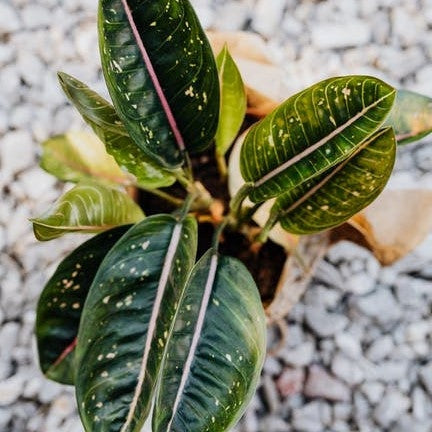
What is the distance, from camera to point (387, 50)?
4.11ft

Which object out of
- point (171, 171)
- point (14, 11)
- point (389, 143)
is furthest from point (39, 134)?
point (389, 143)

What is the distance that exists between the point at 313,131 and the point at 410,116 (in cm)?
22

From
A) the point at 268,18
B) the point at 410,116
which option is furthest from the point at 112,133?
the point at 268,18

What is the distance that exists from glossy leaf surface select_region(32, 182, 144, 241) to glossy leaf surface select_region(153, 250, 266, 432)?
123 millimetres

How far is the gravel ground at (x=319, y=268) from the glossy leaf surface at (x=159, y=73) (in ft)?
1.63

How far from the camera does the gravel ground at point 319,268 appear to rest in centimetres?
111

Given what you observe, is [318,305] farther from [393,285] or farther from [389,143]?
[389,143]

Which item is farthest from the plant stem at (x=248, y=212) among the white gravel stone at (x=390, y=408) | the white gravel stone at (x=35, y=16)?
the white gravel stone at (x=35, y=16)

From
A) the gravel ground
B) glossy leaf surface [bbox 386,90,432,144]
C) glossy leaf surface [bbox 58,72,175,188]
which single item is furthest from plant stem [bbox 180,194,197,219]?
the gravel ground

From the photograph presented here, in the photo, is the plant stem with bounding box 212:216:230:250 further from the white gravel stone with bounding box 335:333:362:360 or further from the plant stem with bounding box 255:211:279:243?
the white gravel stone with bounding box 335:333:362:360

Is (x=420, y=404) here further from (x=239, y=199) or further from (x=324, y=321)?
(x=239, y=199)

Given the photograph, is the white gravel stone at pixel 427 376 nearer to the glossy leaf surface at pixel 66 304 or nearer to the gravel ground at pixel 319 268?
the gravel ground at pixel 319 268

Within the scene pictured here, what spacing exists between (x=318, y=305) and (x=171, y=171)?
486mm

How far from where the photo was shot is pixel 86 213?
2.30 ft
